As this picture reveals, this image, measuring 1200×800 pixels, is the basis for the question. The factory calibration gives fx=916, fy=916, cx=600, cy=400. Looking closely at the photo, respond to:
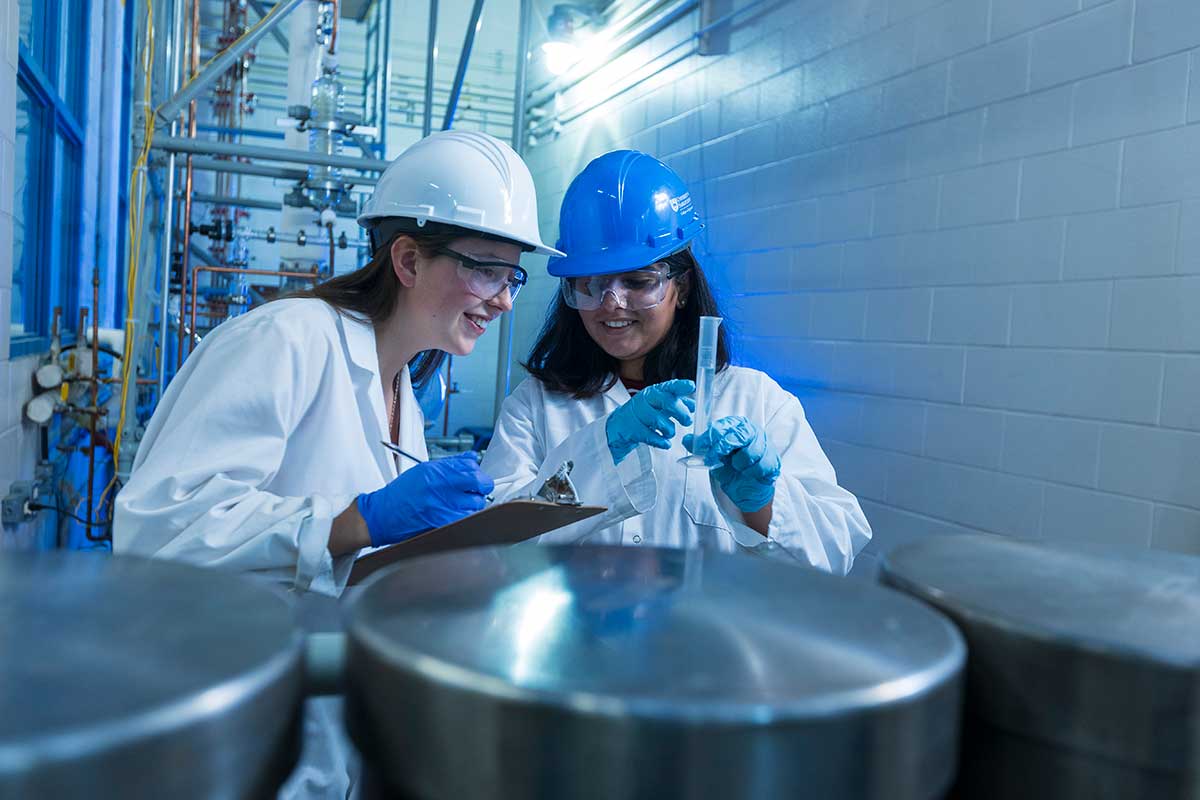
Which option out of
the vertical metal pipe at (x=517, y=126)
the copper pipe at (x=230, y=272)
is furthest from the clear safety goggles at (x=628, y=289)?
the copper pipe at (x=230, y=272)

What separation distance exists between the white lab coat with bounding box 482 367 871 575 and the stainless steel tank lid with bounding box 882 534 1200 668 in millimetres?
1074

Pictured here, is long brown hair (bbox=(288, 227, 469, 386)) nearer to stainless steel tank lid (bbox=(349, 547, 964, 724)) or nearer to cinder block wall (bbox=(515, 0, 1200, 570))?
stainless steel tank lid (bbox=(349, 547, 964, 724))

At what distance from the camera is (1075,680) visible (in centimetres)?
37

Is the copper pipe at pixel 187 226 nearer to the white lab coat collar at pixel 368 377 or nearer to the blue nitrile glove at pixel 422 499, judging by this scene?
the white lab coat collar at pixel 368 377

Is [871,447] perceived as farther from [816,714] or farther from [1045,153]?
[816,714]

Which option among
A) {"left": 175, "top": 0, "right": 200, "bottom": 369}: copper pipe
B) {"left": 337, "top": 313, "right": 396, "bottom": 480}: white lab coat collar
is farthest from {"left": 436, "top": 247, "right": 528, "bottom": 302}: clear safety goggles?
{"left": 175, "top": 0, "right": 200, "bottom": 369}: copper pipe

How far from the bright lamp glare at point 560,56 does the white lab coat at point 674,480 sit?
3.07m

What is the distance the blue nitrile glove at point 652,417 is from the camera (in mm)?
1638

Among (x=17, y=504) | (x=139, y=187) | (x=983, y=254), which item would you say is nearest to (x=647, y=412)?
(x=983, y=254)

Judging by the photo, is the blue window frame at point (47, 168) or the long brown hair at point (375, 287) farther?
the blue window frame at point (47, 168)

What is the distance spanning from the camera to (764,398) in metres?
1.98

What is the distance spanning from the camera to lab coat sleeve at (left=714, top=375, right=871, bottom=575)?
1.69 metres

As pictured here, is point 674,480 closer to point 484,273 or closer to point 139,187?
point 484,273

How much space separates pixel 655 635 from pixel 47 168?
11.2 ft
